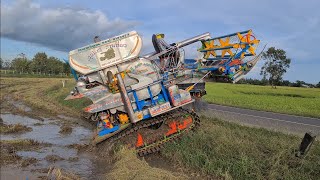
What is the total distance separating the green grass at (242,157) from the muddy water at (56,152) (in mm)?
2559

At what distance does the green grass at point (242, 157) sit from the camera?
7531 millimetres

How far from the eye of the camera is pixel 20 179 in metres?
8.66

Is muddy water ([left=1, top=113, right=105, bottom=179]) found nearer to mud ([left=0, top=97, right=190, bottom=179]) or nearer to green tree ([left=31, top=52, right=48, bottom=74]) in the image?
mud ([left=0, top=97, right=190, bottom=179])

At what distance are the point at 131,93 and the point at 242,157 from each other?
14.2 ft

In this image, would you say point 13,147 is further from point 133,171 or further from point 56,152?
point 133,171

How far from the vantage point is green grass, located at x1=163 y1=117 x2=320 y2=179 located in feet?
24.7

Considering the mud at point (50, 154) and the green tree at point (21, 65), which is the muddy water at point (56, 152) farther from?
the green tree at point (21, 65)

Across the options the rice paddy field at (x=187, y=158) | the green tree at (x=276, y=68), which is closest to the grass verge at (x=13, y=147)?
the rice paddy field at (x=187, y=158)

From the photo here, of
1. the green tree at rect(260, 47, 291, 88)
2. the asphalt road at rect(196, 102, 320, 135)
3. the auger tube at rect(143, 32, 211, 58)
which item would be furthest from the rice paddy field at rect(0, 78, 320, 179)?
the green tree at rect(260, 47, 291, 88)

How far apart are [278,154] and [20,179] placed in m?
6.50

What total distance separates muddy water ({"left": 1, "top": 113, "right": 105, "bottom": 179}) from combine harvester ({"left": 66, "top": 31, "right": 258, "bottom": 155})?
1043 mm

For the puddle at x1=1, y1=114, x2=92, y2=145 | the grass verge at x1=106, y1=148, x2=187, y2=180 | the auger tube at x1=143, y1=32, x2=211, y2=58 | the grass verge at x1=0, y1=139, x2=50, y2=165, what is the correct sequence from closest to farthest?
the grass verge at x1=106, y1=148, x2=187, y2=180, the grass verge at x1=0, y1=139, x2=50, y2=165, the auger tube at x1=143, y1=32, x2=211, y2=58, the puddle at x1=1, y1=114, x2=92, y2=145

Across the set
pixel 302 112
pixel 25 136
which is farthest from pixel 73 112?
Answer: pixel 302 112

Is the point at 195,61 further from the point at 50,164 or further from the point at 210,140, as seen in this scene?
the point at 50,164
